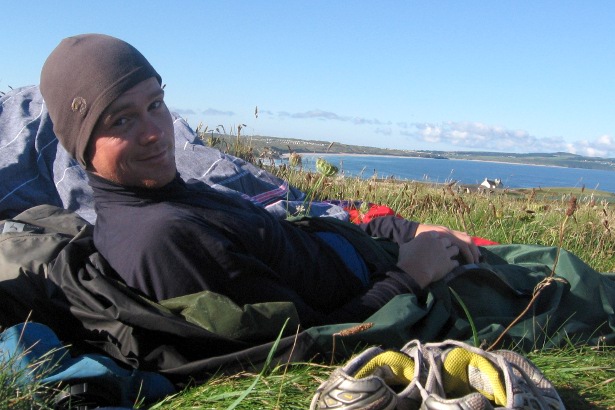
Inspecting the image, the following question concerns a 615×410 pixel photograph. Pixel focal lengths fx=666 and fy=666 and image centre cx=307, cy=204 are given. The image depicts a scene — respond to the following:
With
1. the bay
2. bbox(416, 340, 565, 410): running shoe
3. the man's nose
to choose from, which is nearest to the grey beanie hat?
the man's nose

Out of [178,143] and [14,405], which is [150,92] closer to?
[14,405]

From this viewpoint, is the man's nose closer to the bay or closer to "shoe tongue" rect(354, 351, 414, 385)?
"shoe tongue" rect(354, 351, 414, 385)

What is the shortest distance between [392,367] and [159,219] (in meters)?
1.04

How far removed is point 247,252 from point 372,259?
78 centimetres

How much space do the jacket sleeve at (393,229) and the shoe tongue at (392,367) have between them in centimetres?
176

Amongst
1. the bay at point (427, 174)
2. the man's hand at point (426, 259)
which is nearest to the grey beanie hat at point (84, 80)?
the man's hand at point (426, 259)

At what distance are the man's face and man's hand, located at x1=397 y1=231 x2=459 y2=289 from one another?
1.14 m

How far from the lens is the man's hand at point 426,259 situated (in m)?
3.04

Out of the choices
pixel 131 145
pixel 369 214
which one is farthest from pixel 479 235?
pixel 131 145

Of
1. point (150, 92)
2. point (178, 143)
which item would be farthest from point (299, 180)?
point (150, 92)

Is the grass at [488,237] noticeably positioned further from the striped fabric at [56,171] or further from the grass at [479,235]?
the striped fabric at [56,171]

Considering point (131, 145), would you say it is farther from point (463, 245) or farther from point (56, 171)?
point (56, 171)

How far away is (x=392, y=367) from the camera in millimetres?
2020

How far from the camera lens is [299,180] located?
7102 millimetres
